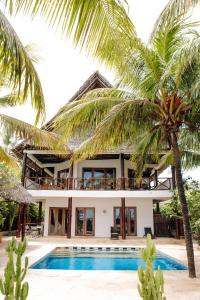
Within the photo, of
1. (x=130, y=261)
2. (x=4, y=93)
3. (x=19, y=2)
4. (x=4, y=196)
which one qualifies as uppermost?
(x=4, y=93)

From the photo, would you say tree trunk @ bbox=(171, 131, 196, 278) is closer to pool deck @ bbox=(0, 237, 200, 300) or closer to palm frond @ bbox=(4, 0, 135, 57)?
pool deck @ bbox=(0, 237, 200, 300)

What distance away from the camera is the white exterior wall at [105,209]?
55.1ft

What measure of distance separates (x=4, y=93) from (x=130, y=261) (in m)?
7.33

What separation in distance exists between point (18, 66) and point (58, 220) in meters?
15.2

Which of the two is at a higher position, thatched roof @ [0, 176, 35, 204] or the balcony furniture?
thatched roof @ [0, 176, 35, 204]

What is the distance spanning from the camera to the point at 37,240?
14.9 meters

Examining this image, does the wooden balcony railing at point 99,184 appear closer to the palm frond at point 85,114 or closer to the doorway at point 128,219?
the doorway at point 128,219

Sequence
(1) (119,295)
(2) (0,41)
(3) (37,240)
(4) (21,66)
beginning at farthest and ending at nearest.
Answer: (3) (37,240) < (1) (119,295) < (4) (21,66) < (2) (0,41)

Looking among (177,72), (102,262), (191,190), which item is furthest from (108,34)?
(191,190)

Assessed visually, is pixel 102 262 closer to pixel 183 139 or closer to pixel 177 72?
pixel 183 139

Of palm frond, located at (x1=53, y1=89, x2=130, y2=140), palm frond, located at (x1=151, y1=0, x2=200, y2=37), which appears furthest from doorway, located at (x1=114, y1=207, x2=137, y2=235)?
palm frond, located at (x1=151, y1=0, x2=200, y2=37)

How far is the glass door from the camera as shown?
17.0 metres

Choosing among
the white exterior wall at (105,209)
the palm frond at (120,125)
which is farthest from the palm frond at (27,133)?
the white exterior wall at (105,209)

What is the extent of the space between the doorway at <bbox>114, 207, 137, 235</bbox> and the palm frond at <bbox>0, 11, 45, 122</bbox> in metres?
14.3
